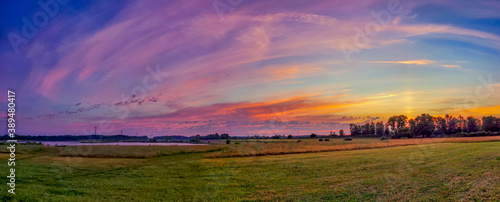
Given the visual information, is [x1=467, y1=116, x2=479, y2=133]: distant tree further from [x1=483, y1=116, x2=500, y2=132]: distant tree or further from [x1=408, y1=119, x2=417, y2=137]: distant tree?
[x1=408, y1=119, x2=417, y2=137]: distant tree

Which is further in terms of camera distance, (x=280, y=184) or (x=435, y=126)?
(x=435, y=126)

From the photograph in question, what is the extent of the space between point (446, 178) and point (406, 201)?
6271mm

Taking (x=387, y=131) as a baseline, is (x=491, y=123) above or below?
above

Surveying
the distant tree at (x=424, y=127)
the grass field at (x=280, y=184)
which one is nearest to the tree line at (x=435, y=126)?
the distant tree at (x=424, y=127)

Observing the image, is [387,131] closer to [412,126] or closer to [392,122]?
[392,122]

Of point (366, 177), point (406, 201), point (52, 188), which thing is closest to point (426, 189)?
point (406, 201)

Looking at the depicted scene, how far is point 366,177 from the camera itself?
21812mm

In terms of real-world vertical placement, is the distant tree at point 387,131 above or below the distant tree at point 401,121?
below

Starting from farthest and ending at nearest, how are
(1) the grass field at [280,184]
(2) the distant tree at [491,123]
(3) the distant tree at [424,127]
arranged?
(3) the distant tree at [424,127], (2) the distant tree at [491,123], (1) the grass field at [280,184]

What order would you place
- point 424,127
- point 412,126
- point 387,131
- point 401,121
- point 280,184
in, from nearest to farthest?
point 280,184, point 424,127, point 412,126, point 401,121, point 387,131

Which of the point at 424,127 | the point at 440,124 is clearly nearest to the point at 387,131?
the point at 440,124

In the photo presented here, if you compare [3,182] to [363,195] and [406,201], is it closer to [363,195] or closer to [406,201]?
[363,195]

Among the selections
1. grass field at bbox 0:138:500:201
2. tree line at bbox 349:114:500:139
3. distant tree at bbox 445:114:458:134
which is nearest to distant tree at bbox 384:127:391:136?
tree line at bbox 349:114:500:139

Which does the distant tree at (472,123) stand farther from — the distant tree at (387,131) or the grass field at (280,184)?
the grass field at (280,184)
